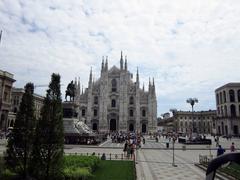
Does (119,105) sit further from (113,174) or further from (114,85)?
(113,174)

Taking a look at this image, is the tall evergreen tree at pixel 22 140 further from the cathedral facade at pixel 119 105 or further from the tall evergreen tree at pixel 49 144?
the cathedral facade at pixel 119 105

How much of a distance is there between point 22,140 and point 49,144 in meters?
1.65

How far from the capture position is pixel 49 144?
32.0 feet

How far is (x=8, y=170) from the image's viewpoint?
10266 mm

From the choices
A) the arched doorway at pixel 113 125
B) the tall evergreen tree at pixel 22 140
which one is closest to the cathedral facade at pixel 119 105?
the arched doorway at pixel 113 125

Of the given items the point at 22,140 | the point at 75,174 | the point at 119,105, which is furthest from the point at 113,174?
the point at 119,105

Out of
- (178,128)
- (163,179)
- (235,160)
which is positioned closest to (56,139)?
(163,179)

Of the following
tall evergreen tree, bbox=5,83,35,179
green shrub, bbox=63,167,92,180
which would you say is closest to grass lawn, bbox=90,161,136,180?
green shrub, bbox=63,167,92,180

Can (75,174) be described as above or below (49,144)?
below

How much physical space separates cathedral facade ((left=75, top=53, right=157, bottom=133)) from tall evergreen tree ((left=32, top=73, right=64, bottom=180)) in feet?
193

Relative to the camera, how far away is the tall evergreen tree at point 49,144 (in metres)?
Result: 9.65

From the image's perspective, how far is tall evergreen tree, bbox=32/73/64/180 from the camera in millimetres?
9648

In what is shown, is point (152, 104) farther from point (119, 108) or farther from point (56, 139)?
point (56, 139)

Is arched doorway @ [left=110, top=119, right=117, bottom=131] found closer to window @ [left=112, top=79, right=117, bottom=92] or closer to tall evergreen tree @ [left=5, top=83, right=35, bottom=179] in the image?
window @ [left=112, top=79, right=117, bottom=92]
